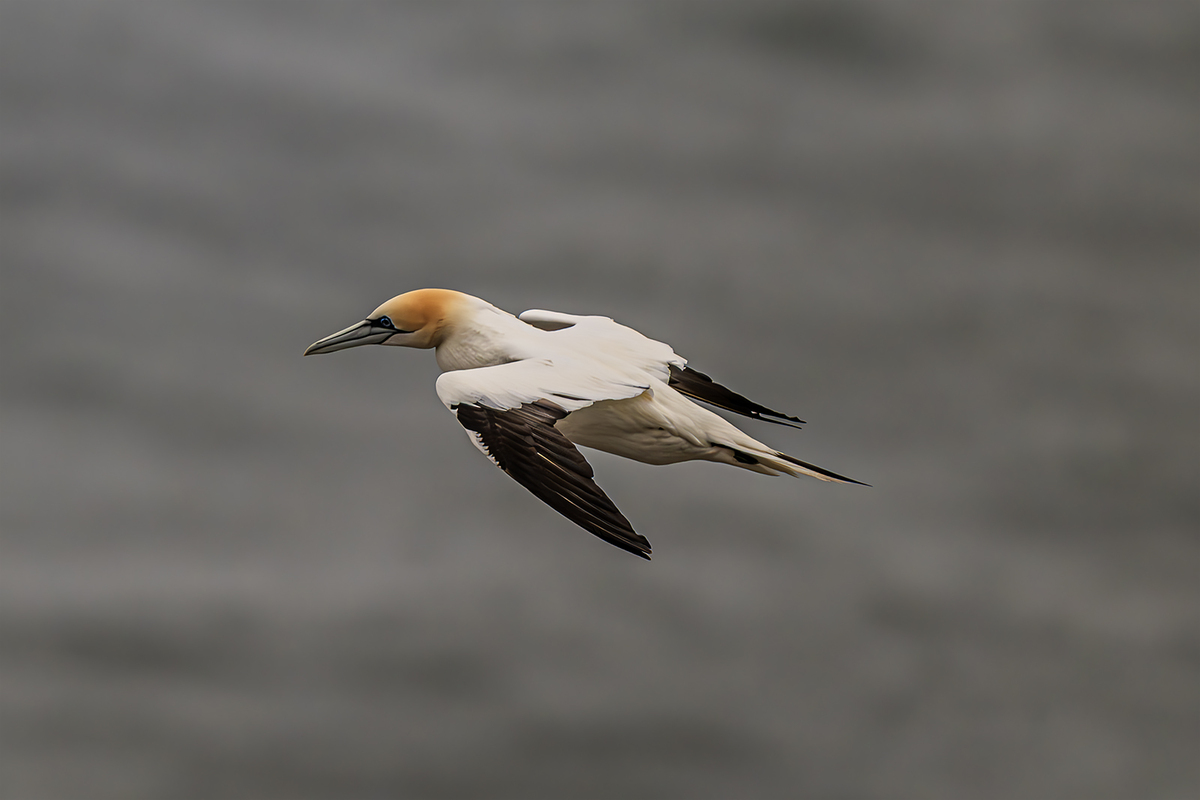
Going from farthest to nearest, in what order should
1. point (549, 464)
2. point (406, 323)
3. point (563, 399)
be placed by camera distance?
point (406, 323), point (563, 399), point (549, 464)

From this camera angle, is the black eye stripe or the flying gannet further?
the black eye stripe

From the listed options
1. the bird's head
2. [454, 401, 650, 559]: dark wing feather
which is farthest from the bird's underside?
the bird's head

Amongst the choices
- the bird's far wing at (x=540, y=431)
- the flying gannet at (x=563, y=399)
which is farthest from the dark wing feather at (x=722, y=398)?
the bird's far wing at (x=540, y=431)

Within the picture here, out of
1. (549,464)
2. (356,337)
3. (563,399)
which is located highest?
(356,337)

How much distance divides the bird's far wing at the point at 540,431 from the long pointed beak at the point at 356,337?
18.8 inches

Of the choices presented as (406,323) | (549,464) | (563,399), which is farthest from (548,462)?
(406,323)

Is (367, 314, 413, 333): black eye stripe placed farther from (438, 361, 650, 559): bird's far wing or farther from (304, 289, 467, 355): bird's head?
(438, 361, 650, 559): bird's far wing

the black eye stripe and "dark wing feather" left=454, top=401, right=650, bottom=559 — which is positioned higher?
the black eye stripe

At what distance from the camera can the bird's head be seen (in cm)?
321

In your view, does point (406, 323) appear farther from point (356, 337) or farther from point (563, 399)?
point (563, 399)

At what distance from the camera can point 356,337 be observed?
3254 mm

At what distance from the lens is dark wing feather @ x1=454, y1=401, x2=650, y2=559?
8.50 feet

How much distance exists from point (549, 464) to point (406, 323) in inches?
30.1

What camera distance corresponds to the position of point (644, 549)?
254 cm
